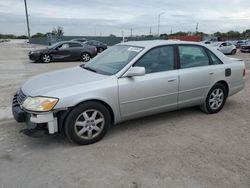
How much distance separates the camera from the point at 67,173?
10.3 ft

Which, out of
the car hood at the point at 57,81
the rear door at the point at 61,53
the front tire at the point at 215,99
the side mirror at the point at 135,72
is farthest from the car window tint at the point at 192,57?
the rear door at the point at 61,53

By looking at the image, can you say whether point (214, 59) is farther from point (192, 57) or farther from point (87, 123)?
point (87, 123)

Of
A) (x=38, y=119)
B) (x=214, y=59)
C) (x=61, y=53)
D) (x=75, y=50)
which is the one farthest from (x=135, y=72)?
(x=75, y=50)

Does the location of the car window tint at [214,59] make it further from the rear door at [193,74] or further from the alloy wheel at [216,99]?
the alloy wheel at [216,99]

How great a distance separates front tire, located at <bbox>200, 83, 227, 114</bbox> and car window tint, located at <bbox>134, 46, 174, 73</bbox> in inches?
43.8

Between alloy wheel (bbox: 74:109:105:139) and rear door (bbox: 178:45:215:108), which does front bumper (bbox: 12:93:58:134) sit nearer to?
alloy wheel (bbox: 74:109:105:139)

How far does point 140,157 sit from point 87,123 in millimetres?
899

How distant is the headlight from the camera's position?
137 inches

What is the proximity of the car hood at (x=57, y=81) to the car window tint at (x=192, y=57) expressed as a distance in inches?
61.7

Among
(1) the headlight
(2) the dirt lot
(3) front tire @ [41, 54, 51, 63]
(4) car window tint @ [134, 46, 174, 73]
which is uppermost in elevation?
(4) car window tint @ [134, 46, 174, 73]

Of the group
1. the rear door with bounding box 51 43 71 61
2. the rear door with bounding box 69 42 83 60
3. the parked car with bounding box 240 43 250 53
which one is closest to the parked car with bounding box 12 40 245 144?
the rear door with bounding box 51 43 71 61

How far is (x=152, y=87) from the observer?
167 inches

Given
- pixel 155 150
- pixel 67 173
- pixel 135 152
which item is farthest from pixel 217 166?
pixel 67 173

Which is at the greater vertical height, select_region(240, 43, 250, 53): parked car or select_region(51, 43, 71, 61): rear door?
select_region(51, 43, 71, 61): rear door
